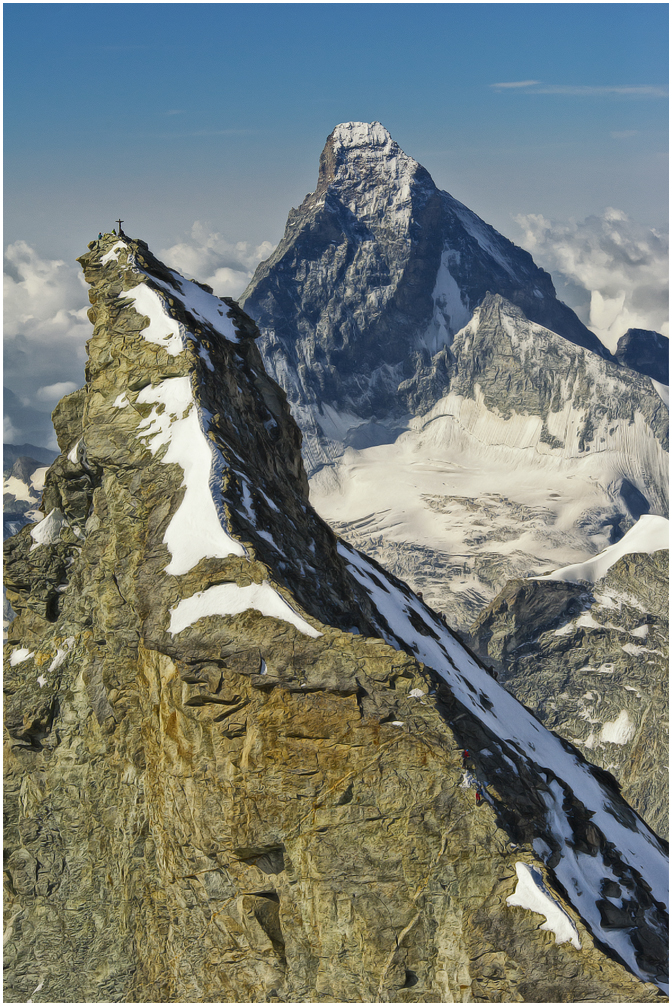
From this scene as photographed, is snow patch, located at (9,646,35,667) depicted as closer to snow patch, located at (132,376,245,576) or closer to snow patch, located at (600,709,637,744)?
snow patch, located at (132,376,245,576)

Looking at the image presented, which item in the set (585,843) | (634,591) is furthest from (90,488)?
(634,591)

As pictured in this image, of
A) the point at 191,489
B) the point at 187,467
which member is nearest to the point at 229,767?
the point at 191,489

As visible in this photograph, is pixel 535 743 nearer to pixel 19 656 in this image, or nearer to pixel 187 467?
pixel 19 656

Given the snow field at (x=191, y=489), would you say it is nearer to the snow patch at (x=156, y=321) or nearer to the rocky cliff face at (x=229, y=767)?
the snow patch at (x=156, y=321)

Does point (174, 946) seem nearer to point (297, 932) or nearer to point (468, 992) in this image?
point (297, 932)

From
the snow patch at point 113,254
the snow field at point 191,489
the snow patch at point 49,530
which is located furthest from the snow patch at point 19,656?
the snow patch at point 113,254
